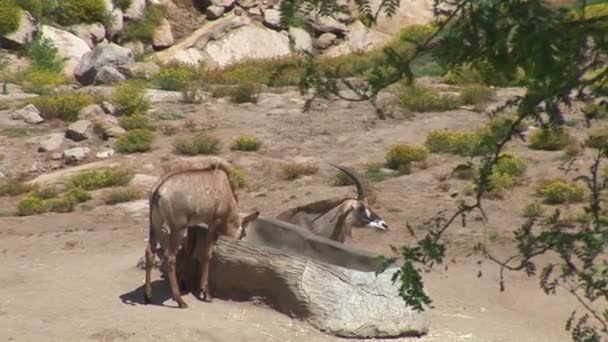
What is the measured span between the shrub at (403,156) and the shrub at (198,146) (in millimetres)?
2926

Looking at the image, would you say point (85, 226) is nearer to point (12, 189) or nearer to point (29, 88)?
point (12, 189)

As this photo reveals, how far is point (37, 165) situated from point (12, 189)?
1444 mm

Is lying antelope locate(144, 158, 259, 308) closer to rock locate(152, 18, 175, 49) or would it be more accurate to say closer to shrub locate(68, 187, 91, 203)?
shrub locate(68, 187, 91, 203)

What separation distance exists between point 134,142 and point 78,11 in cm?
1217

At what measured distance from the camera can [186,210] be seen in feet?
41.1

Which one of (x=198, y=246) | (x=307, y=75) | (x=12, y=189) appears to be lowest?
(x=12, y=189)

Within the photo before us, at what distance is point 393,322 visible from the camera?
12.2m

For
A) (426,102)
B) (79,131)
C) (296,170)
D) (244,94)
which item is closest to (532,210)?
(296,170)

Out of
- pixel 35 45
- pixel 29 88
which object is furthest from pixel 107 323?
pixel 35 45

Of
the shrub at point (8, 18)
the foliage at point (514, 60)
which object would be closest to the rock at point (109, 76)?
the shrub at point (8, 18)

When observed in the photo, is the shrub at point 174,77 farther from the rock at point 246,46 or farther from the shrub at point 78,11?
the shrub at point 78,11

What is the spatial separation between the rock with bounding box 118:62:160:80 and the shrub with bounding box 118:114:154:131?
4398 mm

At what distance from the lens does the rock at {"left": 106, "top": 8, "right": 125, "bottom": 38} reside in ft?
109

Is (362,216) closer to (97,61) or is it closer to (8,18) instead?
(97,61)
